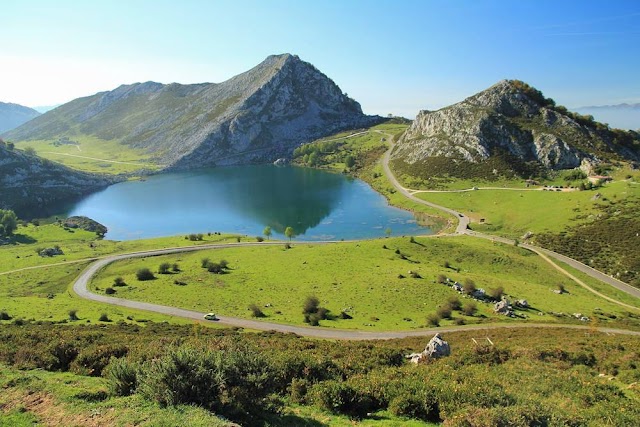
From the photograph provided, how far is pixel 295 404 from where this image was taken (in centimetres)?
2100

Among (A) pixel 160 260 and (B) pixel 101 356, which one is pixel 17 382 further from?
(A) pixel 160 260

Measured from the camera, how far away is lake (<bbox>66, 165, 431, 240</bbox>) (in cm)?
12912

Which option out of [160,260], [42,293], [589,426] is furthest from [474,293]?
[42,293]

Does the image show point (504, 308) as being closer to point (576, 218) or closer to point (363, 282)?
point (363, 282)

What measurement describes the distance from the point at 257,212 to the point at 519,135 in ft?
383

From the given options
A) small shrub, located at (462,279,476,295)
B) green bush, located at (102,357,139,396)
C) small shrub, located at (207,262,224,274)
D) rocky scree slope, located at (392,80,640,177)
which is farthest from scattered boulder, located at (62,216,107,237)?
rocky scree slope, located at (392,80,640,177)

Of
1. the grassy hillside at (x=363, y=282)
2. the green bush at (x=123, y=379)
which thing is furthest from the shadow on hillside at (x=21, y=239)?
the green bush at (x=123, y=379)

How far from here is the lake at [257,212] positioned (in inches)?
5084

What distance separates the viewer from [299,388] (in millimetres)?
22109

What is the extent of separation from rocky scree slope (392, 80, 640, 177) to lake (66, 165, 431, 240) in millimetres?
42951

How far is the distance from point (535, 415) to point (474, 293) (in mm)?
50100

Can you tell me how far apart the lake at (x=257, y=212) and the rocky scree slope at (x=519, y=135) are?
1691 inches

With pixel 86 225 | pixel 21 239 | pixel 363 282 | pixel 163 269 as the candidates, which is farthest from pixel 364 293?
pixel 86 225

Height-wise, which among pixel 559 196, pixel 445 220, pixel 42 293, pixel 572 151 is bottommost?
pixel 42 293
